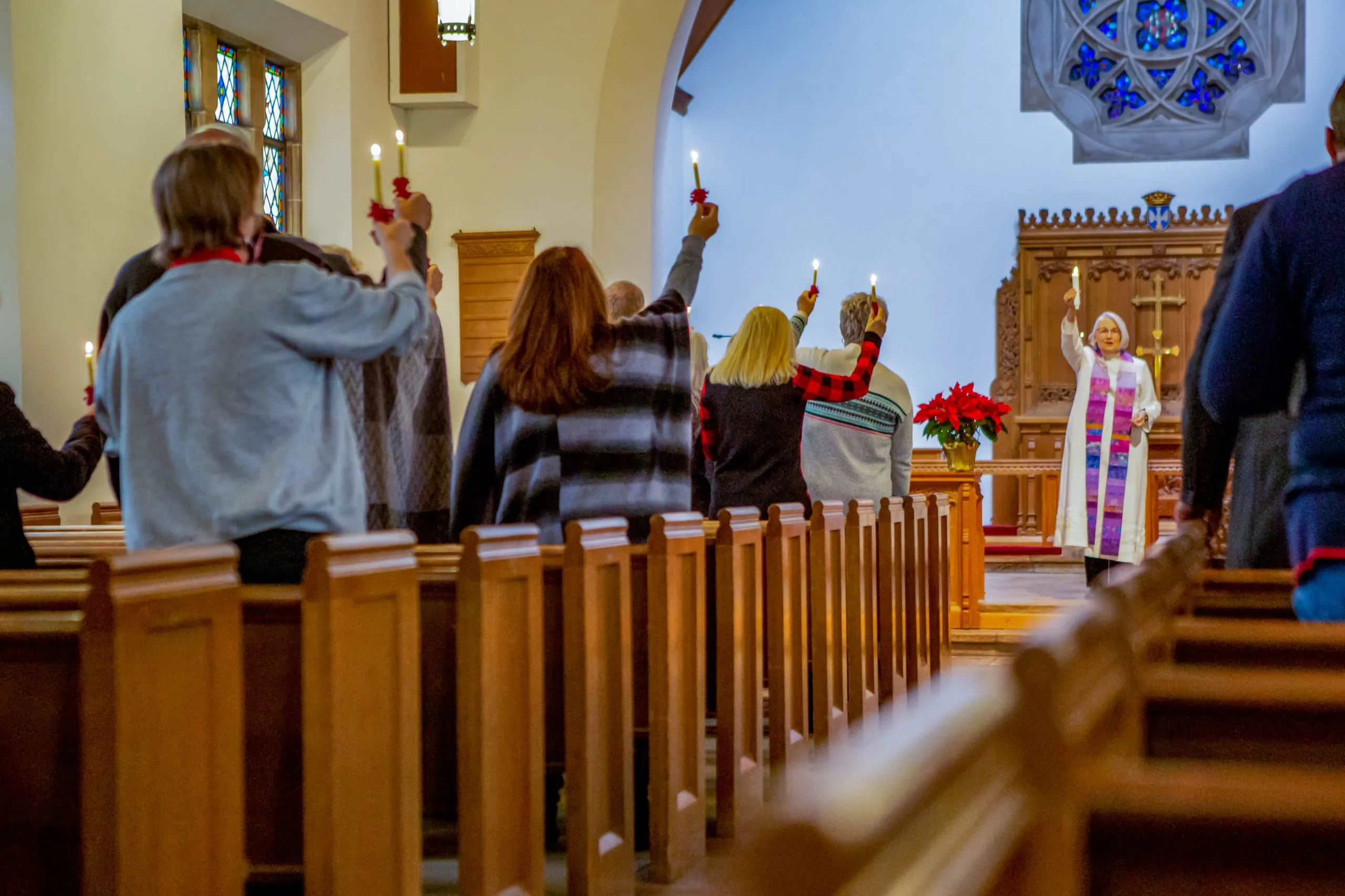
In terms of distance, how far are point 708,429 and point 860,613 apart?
2.49 feet

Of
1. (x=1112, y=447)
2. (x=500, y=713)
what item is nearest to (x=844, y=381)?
(x=500, y=713)

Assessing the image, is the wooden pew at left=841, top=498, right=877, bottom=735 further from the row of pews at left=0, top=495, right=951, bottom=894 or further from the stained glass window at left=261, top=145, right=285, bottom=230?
the stained glass window at left=261, top=145, right=285, bottom=230

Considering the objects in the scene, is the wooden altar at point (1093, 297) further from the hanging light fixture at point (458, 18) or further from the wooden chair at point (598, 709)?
the wooden chair at point (598, 709)

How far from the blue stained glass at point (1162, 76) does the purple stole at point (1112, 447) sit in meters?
7.77

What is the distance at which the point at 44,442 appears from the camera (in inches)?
114

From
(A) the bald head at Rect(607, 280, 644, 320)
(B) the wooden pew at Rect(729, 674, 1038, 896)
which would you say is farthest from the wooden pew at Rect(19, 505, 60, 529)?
(B) the wooden pew at Rect(729, 674, 1038, 896)

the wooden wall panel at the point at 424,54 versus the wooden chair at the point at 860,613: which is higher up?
the wooden wall panel at the point at 424,54

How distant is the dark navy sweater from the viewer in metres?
1.81

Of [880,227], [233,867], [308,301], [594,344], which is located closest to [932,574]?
[594,344]

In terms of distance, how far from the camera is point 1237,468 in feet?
8.26

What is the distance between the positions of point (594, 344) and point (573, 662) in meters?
0.91

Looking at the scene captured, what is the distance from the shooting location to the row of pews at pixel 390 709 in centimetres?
149

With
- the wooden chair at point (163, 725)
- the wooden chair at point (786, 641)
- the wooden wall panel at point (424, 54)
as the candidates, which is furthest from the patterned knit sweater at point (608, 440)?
the wooden wall panel at point (424, 54)

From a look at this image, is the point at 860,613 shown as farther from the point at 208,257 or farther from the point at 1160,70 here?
the point at 1160,70
